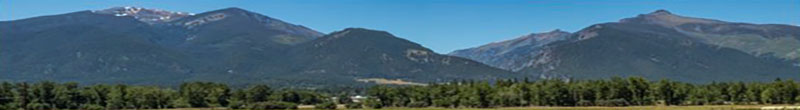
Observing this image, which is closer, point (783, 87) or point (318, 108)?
point (318, 108)

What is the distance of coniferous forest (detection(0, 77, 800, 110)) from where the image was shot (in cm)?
14912

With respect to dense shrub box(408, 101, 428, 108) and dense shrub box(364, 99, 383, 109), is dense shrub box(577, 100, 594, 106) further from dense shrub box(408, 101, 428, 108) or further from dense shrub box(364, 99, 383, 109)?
dense shrub box(364, 99, 383, 109)

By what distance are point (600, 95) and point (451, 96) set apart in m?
22.9

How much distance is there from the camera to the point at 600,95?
15712cm

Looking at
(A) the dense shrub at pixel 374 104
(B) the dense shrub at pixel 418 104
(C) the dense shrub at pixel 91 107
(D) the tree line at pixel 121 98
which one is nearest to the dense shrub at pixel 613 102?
(B) the dense shrub at pixel 418 104

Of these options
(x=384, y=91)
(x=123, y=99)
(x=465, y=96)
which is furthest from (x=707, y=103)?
(x=123, y=99)

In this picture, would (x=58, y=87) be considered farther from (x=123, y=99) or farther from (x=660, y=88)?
(x=660, y=88)

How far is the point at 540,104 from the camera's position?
154625mm

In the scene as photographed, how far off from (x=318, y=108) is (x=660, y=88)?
53139mm

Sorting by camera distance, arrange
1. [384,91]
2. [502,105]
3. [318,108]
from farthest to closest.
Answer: [384,91] < [502,105] < [318,108]

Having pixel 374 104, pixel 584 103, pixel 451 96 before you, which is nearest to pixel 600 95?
pixel 584 103

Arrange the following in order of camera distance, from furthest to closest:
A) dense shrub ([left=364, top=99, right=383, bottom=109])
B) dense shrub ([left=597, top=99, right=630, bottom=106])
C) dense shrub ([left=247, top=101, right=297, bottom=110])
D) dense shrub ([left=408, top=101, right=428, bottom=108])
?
dense shrub ([left=408, top=101, right=428, bottom=108]) < dense shrub ([left=597, top=99, right=630, bottom=106]) < dense shrub ([left=364, top=99, right=383, bottom=109]) < dense shrub ([left=247, top=101, right=297, bottom=110])

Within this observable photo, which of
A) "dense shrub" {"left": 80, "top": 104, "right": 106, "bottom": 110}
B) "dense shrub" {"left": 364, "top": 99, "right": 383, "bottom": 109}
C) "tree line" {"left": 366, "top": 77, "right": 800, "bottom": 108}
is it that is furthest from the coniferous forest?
"dense shrub" {"left": 80, "top": 104, "right": 106, "bottom": 110}

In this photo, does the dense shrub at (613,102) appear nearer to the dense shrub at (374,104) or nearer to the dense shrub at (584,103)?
the dense shrub at (584,103)
